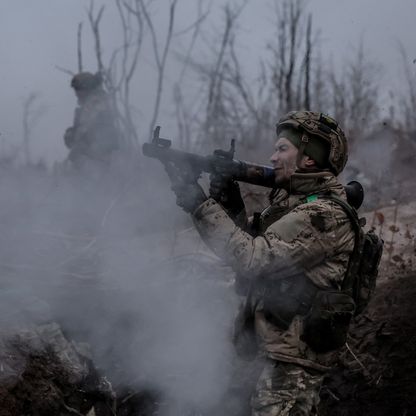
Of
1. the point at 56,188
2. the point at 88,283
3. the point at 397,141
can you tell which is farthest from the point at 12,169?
the point at 397,141

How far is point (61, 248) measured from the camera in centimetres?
529

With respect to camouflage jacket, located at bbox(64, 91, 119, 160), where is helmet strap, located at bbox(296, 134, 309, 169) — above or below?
below

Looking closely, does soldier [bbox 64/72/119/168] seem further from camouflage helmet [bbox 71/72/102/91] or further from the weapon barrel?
the weapon barrel

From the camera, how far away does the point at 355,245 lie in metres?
2.65

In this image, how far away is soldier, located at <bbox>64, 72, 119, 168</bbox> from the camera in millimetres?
8250

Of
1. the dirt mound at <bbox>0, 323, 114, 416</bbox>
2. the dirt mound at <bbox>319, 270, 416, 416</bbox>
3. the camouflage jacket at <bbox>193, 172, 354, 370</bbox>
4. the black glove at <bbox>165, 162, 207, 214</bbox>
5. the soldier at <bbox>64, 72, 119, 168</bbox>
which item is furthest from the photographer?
the soldier at <bbox>64, 72, 119, 168</bbox>

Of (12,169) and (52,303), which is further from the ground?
(12,169)

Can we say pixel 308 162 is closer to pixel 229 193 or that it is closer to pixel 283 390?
pixel 229 193

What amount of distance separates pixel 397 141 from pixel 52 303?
1062 centimetres

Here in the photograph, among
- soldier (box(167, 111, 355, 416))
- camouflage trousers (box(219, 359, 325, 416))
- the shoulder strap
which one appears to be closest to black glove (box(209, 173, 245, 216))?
soldier (box(167, 111, 355, 416))

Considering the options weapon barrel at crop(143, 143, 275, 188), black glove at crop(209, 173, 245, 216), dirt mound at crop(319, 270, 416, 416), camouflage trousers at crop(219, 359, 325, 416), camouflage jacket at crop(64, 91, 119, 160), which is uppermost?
camouflage jacket at crop(64, 91, 119, 160)

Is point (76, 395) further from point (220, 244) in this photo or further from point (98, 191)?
point (98, 191)

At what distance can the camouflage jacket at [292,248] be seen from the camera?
2.46 m

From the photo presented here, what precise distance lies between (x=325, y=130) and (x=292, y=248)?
0.66 m
